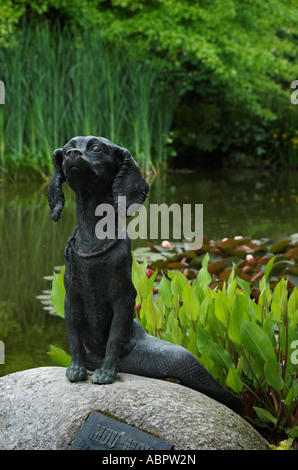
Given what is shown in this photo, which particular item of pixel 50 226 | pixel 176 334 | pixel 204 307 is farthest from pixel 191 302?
pixel 50 226

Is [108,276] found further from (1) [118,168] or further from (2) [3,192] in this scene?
(2) [3,192]

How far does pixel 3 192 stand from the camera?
10789 mm

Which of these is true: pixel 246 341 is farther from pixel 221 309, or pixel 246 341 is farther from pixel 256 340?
pixel 221 309

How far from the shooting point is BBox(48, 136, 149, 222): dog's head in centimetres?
245

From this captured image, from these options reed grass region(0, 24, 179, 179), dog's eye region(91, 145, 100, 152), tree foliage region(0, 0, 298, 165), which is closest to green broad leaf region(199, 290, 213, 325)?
dog's eye region(91, 145, 100, 152)

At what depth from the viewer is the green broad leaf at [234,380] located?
2.77 m

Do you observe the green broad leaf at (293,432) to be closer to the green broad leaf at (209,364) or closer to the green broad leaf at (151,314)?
the green broad leaf at (209,364)

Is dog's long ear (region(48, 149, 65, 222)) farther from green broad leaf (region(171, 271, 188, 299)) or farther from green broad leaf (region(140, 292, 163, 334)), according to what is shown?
green broad leaf (region(171, 271, 188, 299))

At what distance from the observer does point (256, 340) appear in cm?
276

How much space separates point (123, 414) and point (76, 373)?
311 millimetres

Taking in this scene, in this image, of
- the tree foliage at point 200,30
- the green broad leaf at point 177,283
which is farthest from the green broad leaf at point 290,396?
the tree foliage at point 200,30

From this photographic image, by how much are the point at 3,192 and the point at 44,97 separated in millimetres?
2015

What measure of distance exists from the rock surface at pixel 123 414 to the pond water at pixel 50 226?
1229mm

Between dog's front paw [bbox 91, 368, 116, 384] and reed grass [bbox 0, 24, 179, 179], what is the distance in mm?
9100
